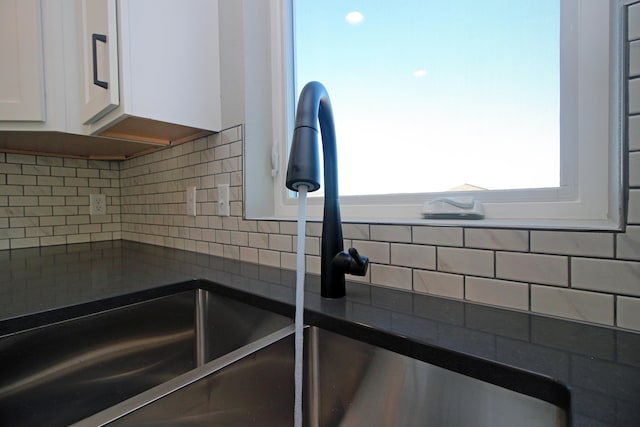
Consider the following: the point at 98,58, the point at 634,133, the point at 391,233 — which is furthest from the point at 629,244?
the point at 98,58

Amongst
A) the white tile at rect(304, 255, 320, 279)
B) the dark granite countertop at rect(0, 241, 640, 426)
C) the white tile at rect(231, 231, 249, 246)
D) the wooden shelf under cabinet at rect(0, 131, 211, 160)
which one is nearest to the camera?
the dark granite countertop at rect(0, 241, 640, 426)

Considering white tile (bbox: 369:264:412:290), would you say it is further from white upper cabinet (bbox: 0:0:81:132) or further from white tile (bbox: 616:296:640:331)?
white upper cabinet (bbox: 0:0:81:132)

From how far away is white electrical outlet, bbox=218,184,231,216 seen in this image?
1.20 meters

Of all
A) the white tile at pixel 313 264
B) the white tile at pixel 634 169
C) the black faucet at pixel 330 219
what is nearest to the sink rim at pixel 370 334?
the black faucet at pixel 330 219

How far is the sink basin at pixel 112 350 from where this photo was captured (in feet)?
2.05

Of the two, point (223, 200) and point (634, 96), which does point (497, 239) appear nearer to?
point (634, 96)

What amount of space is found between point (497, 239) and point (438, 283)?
162mm

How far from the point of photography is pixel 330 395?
0.61m

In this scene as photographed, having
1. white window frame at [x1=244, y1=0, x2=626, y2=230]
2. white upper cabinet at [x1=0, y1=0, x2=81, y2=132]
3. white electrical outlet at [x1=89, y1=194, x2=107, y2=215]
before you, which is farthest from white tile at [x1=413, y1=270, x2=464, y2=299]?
white electrical outlet at [x1=89, y1=194, x2=107, y2=215]

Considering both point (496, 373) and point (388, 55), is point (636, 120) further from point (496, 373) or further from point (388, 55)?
point (388, 55)

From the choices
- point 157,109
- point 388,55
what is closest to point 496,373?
point 388,55

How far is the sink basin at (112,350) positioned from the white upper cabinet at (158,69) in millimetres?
672

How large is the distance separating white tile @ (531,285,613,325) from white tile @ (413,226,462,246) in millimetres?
166

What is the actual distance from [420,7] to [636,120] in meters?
0.66
